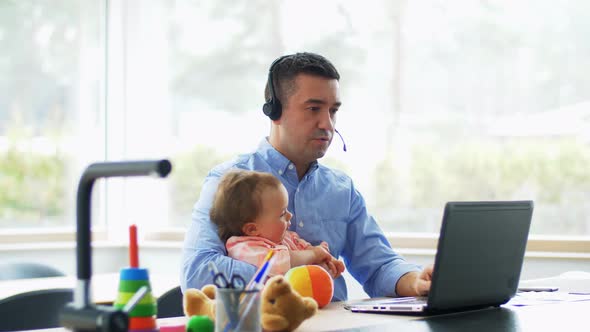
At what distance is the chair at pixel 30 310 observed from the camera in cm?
240

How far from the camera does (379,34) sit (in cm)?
444

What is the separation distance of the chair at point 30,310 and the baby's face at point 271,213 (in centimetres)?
61

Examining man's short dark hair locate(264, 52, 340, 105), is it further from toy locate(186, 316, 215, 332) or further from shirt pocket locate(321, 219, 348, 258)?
toy locate(186, 316, 215, 332)

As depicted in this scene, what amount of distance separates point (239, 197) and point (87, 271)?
3.02 ft

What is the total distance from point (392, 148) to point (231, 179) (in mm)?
2311

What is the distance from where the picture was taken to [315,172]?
2613mm

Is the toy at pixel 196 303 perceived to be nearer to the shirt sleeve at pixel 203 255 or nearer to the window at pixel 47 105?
the shirt sleeve at pixel 203 255

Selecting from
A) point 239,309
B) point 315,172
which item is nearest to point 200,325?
point 239,309

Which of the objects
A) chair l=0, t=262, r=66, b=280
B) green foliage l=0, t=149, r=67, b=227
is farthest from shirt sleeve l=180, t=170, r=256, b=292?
green foliage l=0, t=149, r=67, b=227

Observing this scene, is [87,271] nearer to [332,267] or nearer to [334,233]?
[332,267]

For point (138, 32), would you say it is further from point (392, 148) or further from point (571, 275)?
point (571, 275)

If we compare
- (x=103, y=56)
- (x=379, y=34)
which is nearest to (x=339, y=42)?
(x=379, y=34)

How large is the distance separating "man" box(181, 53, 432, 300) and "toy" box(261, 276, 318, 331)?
0.88 m

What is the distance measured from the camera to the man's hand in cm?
222
